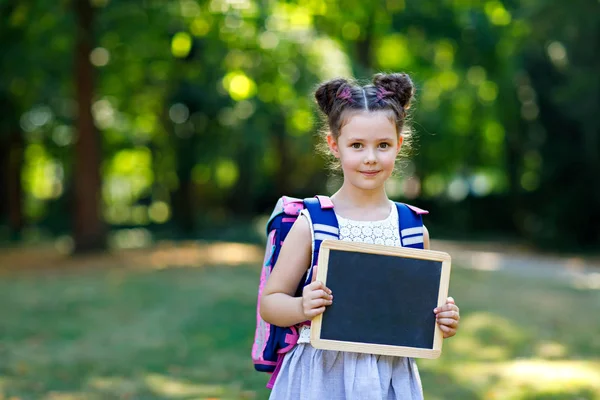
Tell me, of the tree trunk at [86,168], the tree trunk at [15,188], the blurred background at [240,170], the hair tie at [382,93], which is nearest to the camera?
the hair tie at [382,93]

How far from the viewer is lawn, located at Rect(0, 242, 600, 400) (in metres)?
7.13

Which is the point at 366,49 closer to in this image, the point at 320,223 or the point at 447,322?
the point at 320,223

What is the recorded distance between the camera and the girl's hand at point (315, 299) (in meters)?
2.70

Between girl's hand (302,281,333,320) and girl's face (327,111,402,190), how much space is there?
41cm

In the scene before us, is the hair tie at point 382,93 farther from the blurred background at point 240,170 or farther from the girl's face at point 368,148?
the blurred background at point 240,170

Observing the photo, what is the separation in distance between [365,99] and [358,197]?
351 mm

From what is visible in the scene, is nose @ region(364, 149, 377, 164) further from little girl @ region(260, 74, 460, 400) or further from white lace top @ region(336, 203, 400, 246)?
white lace top @ region(336, 203, 400, 246)

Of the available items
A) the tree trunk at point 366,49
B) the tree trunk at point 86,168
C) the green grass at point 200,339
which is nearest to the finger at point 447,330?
the green grass at point 200,339

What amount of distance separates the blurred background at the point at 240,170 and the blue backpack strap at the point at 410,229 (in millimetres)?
444

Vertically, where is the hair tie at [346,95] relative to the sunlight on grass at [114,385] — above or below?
above

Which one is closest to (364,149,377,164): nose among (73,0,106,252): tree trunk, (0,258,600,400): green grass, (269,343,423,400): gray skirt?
(269,343,423,400): gray skirt

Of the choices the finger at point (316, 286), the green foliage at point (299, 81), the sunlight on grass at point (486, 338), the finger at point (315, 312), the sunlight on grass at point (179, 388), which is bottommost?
the sunlight on grass at point (179, 388)

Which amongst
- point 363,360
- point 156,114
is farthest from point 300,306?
point 156,114

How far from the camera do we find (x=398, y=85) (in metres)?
2.98
